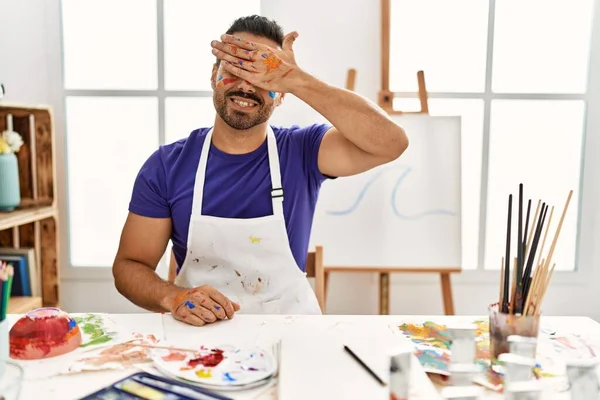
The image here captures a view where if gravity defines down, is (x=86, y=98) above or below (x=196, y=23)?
below

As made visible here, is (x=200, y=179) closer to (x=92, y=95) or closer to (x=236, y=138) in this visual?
(x=236, y=138)

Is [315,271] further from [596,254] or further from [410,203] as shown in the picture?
[596,254]

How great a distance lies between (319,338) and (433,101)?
5.46 ft

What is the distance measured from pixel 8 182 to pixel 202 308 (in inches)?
47.1

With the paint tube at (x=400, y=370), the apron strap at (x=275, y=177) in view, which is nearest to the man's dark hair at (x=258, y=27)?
the apron strap at (x=275, y=177)

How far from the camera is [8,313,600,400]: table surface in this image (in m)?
0.75

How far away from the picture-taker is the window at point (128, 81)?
2342 millimetres

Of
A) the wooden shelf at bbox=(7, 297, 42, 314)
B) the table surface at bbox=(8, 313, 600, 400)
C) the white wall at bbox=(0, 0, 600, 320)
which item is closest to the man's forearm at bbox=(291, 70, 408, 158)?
the table surface at bbox=(8, 313, 600, 400)

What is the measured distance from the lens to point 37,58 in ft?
7.55

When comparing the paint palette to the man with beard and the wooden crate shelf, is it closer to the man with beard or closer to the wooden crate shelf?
the man with beard

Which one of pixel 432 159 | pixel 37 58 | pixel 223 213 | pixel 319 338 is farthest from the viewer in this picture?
pixel 37 58

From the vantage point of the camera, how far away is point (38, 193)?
81.4 inches

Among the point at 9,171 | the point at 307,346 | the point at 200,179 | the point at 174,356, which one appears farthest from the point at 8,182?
the point at 307,346

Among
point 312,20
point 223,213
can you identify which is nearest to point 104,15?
point 312,20
